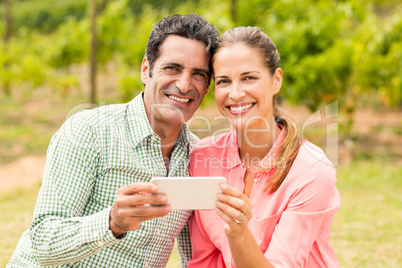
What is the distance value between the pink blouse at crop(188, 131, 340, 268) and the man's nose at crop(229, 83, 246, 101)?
32 cm

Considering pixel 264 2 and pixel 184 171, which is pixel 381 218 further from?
pixel 264 2

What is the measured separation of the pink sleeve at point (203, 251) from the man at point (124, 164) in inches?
4.3

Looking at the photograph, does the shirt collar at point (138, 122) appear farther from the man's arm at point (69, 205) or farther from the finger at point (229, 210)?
the finger at point (229, 210)

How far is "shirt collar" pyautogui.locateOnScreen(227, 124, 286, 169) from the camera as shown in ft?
7.93

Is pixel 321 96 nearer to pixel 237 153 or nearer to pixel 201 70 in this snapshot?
pixel 237 153

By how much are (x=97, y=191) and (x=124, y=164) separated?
0.60ft

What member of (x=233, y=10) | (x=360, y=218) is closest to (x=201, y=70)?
(x=360, y=218)

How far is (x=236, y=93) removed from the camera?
2.36 metres

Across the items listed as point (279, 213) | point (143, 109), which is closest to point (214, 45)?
point (143, 109)

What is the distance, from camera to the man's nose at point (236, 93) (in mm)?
2355

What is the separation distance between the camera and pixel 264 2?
1077 centimetres

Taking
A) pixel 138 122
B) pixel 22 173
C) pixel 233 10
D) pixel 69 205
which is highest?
pixel 233 10

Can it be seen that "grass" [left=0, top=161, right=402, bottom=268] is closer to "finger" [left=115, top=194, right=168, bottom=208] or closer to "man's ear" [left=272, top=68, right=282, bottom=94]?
"man's ear" [left=272, top=68, right=282, bottom=94]

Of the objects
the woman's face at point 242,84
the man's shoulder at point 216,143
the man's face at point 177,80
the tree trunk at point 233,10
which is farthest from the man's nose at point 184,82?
the tree trunk at point 233,10
